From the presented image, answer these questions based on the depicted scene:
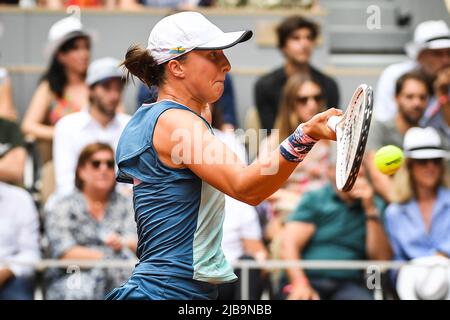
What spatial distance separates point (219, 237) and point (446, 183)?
2.87 meters

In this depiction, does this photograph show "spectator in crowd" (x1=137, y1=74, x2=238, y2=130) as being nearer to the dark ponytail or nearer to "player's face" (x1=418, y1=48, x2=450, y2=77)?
"player's face" (x1=418, y1=48, x2=450, y2=77)

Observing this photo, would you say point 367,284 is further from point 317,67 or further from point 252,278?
point 317,67

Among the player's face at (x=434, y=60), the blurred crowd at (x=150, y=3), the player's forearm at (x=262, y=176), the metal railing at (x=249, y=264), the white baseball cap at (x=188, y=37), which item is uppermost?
the blurred crowd at (x=150, y=3)

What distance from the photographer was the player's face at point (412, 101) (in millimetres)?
6301

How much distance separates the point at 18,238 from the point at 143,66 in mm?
2707

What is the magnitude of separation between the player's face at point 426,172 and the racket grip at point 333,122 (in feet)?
9.61

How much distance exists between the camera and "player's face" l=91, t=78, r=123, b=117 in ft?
20.6

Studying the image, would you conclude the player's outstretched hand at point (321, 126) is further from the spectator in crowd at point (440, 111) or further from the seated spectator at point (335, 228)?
the spectator in crowd at point (440, 111)

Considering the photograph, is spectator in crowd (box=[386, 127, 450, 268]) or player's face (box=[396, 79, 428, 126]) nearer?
spectator in crowd (box=[386, 127, 450, 268])

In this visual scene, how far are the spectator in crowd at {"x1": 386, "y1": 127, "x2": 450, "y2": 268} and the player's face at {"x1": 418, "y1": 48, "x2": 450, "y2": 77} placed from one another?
0.84 meters

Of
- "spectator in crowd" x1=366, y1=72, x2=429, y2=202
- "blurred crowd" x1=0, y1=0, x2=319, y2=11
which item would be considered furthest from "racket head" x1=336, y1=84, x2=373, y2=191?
"blurred crowd" x1=0, y1=0, x2=319, y2=11

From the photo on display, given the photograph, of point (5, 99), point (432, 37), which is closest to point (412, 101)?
point (432, 37)

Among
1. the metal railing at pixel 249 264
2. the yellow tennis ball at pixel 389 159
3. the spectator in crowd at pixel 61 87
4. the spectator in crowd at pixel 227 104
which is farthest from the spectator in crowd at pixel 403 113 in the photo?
the yellow tennis ball at pixel 389 159

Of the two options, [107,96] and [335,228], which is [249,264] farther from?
[107,96]
